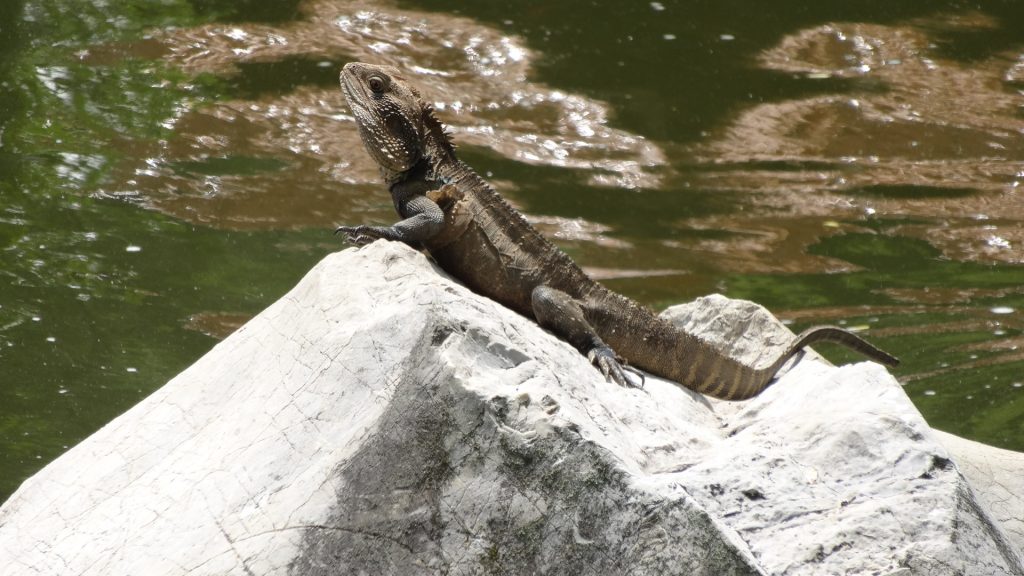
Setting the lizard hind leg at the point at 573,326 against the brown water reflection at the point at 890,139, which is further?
the brown water reflection at the point at 890,139

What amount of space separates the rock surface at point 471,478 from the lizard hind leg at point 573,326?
0.42 m

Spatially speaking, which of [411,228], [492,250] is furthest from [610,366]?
[411,228]

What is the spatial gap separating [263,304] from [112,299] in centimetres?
137

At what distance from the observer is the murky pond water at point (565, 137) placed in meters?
8.23

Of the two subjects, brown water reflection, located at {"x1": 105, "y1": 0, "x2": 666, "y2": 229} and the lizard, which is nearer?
the lizard

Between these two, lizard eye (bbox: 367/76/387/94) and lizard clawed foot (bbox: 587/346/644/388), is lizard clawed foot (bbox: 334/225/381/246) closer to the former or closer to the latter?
lizard eye (bbox: 367/76/387/94)

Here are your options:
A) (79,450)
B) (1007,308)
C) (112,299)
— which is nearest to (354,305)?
(79,450)

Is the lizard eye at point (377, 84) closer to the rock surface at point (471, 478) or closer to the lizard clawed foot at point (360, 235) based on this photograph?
the lizard clawed foot at point (360, 235)

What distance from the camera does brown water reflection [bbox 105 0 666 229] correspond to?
8.24 m

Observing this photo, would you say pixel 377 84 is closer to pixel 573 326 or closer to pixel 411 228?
pixel 411 228

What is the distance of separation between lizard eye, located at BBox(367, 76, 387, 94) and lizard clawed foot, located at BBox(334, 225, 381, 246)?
0.72 m

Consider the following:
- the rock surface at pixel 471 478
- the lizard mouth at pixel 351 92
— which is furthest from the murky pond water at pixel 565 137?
the rock surface at pixel 471 478

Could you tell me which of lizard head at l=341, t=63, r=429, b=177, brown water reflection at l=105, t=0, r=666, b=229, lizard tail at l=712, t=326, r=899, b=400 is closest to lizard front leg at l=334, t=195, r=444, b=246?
lizard head at l=341, t=63, r=429, b=177

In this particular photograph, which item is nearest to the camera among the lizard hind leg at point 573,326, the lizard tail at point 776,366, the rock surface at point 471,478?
the rock surface at point 471,478
